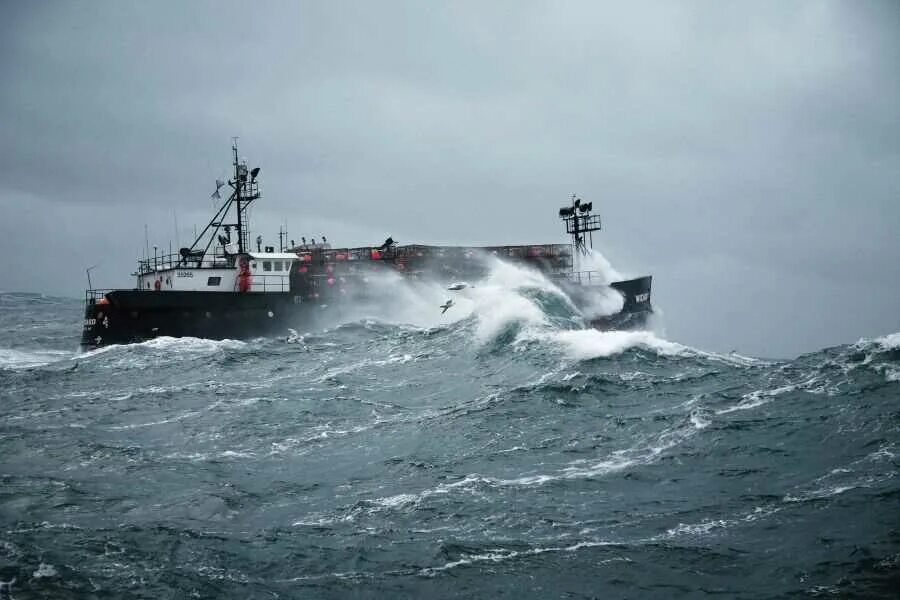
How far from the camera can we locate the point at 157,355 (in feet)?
138

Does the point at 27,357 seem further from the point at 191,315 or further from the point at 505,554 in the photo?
the point at 505,554

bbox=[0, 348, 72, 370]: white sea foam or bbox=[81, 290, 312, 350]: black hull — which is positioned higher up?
bbox=[81, 290, 312, 350]: black hull

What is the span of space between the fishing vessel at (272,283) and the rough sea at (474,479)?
12.0 metres

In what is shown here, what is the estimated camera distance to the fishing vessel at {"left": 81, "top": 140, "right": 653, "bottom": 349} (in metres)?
47.6

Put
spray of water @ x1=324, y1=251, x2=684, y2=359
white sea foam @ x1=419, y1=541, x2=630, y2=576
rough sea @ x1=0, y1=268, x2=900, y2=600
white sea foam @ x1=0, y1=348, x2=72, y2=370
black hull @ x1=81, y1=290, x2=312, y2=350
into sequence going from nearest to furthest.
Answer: rough sea @ x1=0, y1=268, x2=900, y2=600, white sea foam @ x1=419, y1=541, x2=630, y2=576, spray of water @ x1=324, y1=251, x2=684, y2=359, white sea foam @ x1=0, y1=348, x2=72, y2=370, black hull @ x1=81, y1=290, x2=312, y2=350

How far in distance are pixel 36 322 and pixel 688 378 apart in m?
68.4

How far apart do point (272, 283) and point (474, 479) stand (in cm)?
3793

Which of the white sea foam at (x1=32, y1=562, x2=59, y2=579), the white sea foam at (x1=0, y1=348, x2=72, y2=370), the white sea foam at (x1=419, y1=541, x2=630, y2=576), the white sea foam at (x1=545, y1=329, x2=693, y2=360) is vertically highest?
the white sea foam at (x1=545, y1=329, x2=693, y2=360)

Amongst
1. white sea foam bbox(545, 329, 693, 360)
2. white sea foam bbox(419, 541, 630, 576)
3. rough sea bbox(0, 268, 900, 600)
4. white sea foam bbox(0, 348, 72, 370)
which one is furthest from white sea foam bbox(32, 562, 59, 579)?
white sea foam bbox(0, 348, 72, 370)

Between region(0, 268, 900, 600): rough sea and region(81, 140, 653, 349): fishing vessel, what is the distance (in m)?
12.0

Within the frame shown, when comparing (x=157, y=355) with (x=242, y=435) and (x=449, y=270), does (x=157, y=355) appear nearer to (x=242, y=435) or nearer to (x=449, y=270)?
(x=242, y=435)

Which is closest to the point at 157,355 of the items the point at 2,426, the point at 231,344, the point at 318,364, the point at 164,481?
the point at 231,344

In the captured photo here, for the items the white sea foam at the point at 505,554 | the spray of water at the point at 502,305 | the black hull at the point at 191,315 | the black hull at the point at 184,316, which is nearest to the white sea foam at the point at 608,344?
the spray of water at the point at 502,305

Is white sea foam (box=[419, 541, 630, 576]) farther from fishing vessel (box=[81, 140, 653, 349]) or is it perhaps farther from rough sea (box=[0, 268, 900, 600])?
Result: fishing vessel (box=[81, 140, 653, 349])
